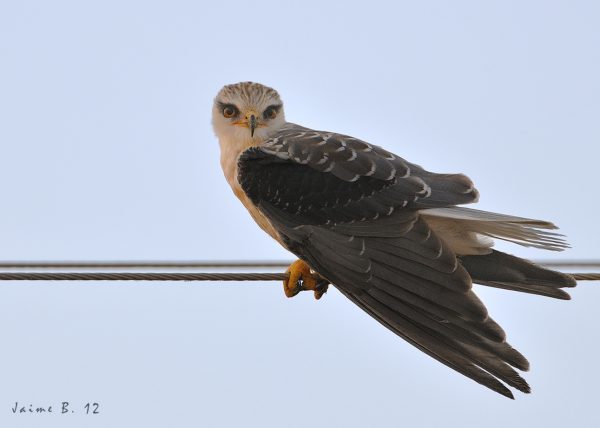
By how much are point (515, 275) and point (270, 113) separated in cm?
248

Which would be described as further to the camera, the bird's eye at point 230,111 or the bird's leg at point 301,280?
the bird's eye at point 230,111

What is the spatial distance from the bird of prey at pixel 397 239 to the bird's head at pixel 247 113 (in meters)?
0.33

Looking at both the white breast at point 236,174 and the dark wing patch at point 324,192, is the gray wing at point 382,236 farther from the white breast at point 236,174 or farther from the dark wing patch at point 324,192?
the white breast at point 236,174

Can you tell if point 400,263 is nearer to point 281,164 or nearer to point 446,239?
point 446,239

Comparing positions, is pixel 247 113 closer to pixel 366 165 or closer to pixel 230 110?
pixel 230 110

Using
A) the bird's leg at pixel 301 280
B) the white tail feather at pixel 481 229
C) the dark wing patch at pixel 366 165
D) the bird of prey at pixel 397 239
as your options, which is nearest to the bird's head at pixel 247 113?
the bird of prey at pixel 397 239

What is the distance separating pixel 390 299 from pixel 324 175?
1118 mm

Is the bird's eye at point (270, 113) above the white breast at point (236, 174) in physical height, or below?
above

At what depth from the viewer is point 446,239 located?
6.52m

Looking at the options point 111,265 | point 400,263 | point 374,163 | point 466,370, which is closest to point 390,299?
point 400,263

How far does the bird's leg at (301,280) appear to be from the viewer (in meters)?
6.86

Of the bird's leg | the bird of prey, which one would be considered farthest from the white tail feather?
the bird's leg

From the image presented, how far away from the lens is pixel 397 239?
6293mm

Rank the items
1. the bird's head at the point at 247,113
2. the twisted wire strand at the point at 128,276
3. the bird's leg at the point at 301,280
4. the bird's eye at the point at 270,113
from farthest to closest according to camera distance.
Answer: the bird's eye at the point at 270,113 → the bird's head at the point at 247,113 → the bird's leg at the point at 301,280 → the twisted wire strand at the point at 128,276
